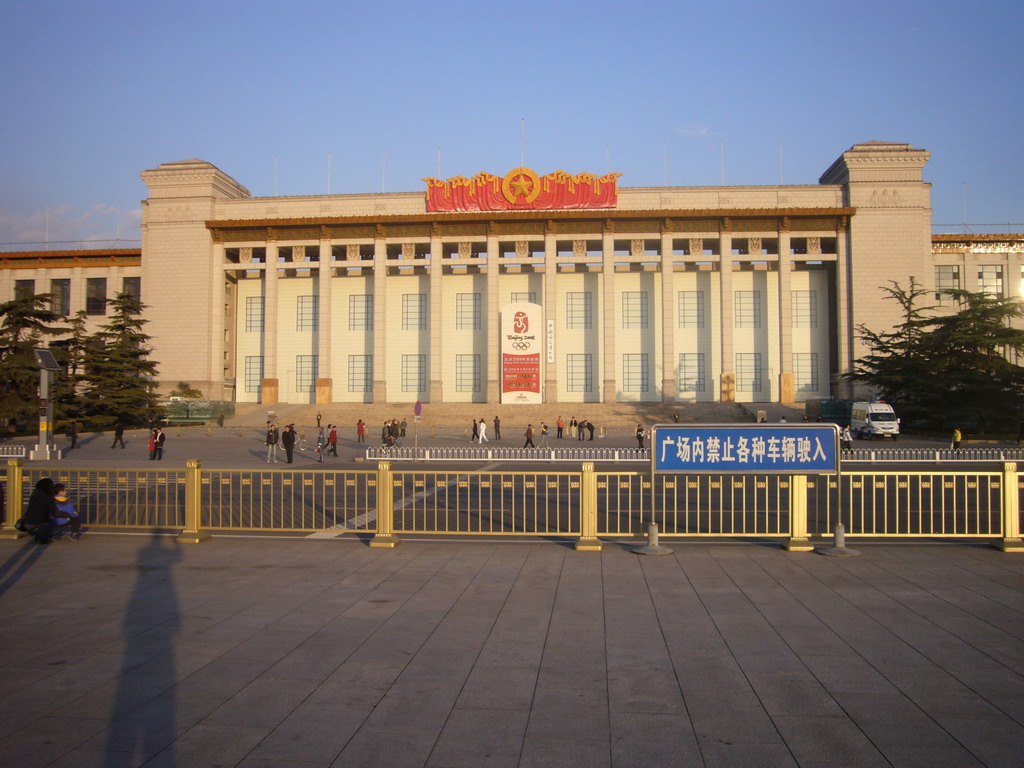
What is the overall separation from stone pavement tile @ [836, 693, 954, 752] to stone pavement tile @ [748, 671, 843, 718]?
0.38 feet

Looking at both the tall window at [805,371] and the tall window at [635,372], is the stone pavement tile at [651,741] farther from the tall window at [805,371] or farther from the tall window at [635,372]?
the tall window at [805,371]

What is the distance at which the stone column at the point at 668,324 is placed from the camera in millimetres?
59250

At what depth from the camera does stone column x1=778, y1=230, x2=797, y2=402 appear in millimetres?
58219

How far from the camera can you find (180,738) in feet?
15.1

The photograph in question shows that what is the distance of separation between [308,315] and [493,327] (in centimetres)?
1724

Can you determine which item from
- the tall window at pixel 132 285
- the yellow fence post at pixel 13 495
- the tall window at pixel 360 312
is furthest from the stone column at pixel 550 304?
the yellow fence post at pixel 13 495

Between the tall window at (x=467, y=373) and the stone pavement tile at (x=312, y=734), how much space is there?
58.3 m

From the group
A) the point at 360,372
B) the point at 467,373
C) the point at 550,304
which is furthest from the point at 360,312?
the point at 550,304

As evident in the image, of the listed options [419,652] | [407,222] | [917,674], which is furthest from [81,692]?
[407,222]

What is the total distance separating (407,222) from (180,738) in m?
59.2

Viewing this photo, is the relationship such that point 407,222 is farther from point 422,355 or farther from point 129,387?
point 129,387

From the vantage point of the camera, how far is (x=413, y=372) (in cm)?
6375

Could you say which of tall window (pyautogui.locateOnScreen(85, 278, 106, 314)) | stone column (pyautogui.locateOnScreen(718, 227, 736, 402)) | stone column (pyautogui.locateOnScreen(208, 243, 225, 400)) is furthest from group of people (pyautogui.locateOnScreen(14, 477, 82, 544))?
tall window (pyautogui.locateOnScreen(85, 278, 106, 314))

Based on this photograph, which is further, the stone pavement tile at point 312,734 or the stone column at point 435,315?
the stone column at point 435,315
